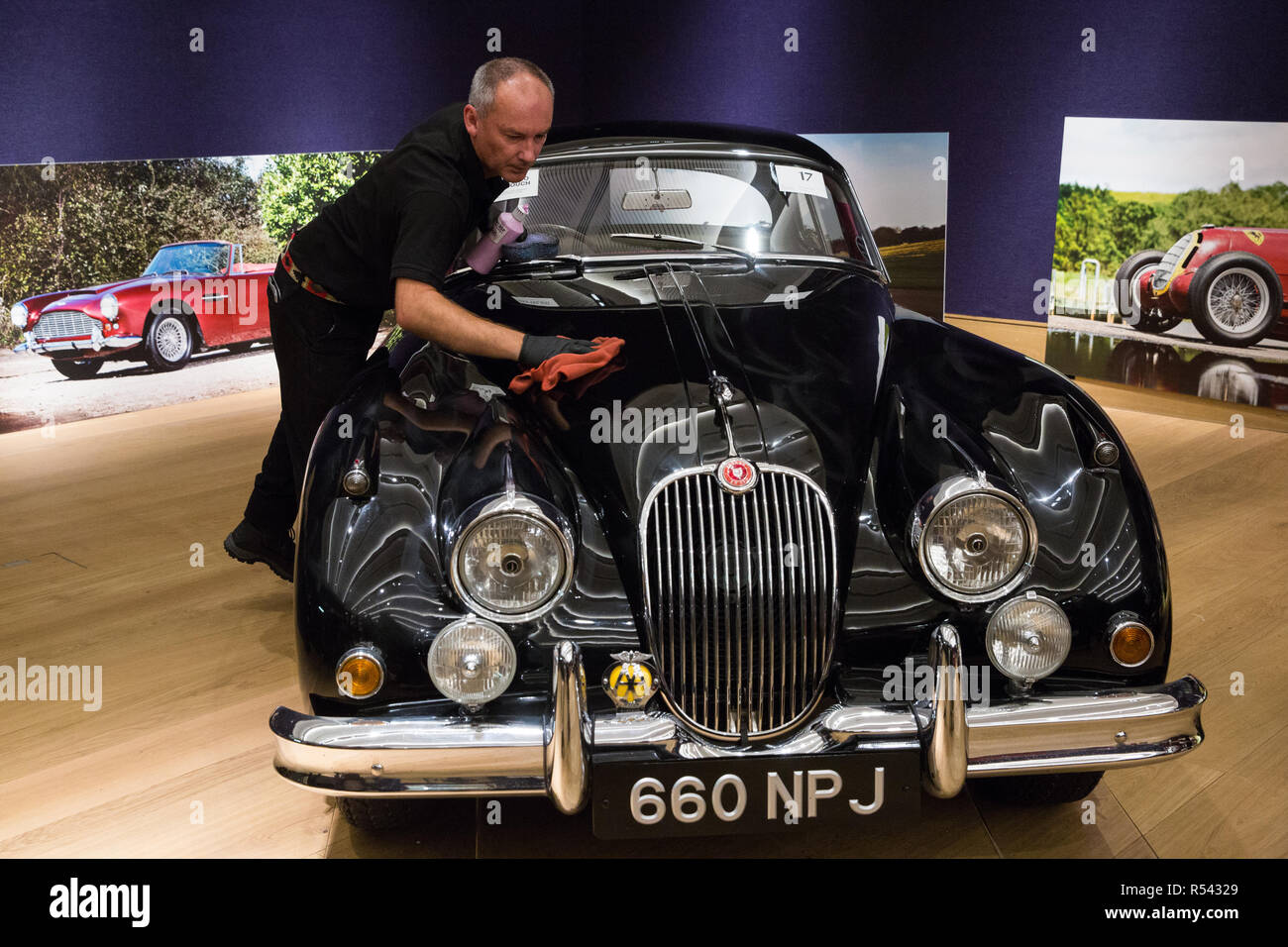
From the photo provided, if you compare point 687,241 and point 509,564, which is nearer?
point 509,564

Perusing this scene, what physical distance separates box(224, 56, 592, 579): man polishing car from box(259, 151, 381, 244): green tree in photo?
2.84 metres

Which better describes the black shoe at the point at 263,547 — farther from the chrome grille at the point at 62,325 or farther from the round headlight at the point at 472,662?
the chrome grille at the point at 62,325

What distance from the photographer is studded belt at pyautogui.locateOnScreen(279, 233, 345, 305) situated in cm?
286

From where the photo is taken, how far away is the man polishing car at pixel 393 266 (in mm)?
2244

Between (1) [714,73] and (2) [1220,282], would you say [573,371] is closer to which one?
(2) [1220,282]

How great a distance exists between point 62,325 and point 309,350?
9.22ft

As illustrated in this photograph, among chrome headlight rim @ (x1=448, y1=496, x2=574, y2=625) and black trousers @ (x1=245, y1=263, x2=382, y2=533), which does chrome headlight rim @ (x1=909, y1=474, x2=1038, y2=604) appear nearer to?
chrome headlight rim @ (x1=448, y1=496, x2=574, y2=625)

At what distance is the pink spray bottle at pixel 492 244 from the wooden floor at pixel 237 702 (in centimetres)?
126

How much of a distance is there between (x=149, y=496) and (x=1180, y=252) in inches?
213

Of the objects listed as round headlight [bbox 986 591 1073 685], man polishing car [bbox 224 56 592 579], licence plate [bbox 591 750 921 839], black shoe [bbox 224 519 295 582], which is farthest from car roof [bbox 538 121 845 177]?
licence plate [bbox 591 750 921 839]

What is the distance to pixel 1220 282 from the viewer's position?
5734mm

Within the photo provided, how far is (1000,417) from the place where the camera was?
2.19 meters

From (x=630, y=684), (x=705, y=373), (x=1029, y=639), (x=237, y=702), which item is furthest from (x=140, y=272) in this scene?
(x=1029, y=639)

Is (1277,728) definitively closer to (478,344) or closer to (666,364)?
(666,364)
